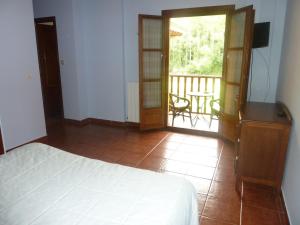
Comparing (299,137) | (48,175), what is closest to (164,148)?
(299,137)

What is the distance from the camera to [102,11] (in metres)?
4.40

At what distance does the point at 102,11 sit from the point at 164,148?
2823mm

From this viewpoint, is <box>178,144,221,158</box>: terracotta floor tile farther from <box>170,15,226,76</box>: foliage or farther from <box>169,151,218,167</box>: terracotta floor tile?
<box>170,15,226,76</box>: foliage

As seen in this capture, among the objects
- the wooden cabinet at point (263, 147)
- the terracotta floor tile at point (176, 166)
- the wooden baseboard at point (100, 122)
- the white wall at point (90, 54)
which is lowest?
the terracotta floor tile at point (176, 166)

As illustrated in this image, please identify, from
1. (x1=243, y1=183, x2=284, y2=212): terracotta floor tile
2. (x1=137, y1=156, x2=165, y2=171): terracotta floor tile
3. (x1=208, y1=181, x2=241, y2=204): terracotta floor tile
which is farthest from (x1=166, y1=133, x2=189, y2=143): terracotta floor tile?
(x1=243, y1=183, x2=284, y2=212): terracotta floor tile

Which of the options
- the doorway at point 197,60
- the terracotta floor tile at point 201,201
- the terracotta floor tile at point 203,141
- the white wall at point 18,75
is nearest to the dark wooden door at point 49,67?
the white wall at point 18,75

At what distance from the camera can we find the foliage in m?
6.58

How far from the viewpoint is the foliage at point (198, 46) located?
6578mm

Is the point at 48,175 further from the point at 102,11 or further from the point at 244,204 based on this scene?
the point at 102,11

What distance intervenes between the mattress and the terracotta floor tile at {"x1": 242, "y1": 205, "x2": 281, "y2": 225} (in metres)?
0.90

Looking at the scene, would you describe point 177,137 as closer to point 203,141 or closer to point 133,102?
point 203,141

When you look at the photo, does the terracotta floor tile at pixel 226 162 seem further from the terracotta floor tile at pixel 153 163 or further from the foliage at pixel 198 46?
the foliage at pixel 198 46

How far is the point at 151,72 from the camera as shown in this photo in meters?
4.30

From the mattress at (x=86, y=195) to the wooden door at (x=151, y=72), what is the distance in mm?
2722
